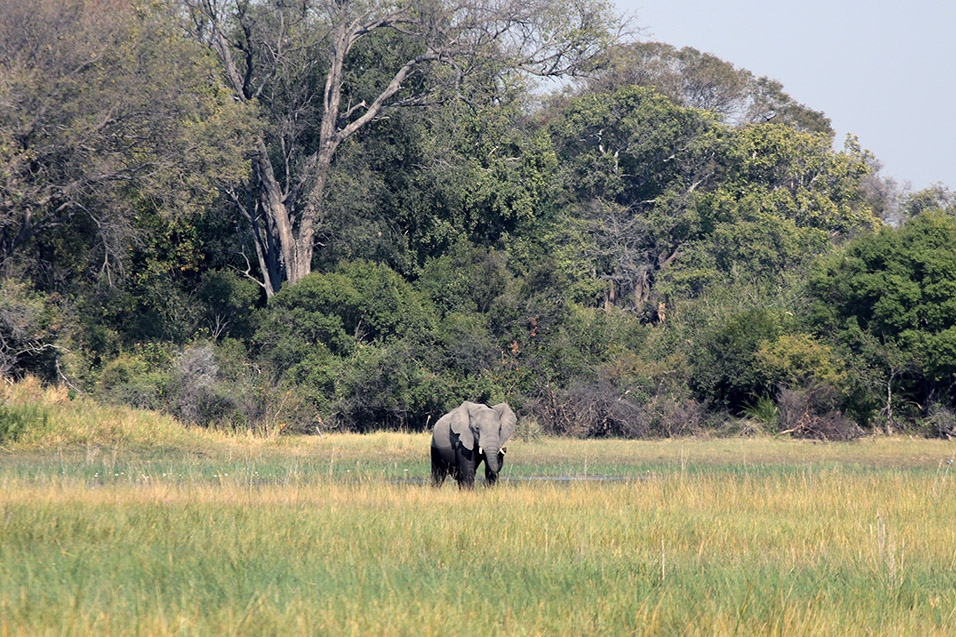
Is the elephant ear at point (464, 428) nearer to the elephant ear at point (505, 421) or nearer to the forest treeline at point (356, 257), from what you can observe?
the elephant ear at point (505, 421)

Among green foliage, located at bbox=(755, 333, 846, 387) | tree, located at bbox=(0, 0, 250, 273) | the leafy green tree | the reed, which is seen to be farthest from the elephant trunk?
the leafy green tree

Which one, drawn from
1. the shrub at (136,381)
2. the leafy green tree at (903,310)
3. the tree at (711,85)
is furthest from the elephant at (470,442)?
the tree at (711,85)

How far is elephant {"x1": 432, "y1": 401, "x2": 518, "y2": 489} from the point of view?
1814 cm

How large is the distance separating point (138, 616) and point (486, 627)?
2.36 meters

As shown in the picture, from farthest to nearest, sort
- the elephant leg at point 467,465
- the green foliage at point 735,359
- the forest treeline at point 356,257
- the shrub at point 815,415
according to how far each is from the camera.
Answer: the green foliage at point 735,359, the shrub at point 815,415, the forest treeline at point 356,257, the elephant leg at point 467,465

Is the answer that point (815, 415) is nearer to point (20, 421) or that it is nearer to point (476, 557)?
point (20, 421)

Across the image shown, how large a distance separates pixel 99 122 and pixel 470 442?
1790 cm

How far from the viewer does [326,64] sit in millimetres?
41312

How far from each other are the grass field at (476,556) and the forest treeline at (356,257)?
14017 mm

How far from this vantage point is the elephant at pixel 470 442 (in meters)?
18.1

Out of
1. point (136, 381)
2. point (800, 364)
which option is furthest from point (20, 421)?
point (800, 364)

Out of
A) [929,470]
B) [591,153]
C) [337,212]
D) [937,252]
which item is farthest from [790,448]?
[591,153]

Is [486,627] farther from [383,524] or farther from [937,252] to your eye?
[937,252]

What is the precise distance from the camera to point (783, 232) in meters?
51.7
